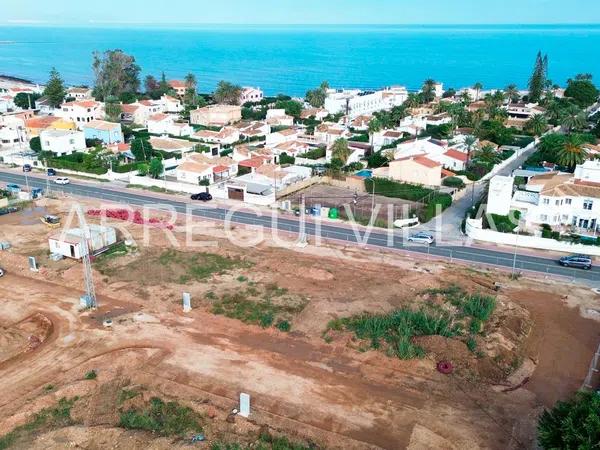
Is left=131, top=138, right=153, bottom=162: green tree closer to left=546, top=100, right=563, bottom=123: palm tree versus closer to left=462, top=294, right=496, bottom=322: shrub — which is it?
left=462, top=294, right=496, bottom=322: shrub

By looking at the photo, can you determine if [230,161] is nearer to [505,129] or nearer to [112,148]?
[112,148]

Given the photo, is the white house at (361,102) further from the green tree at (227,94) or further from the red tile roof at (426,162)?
the red tile roof at (426,162)

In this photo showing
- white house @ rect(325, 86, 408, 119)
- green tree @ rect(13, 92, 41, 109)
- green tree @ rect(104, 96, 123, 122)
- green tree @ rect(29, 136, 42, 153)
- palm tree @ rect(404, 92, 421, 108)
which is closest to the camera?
green tree @ rect(29, 136, 42, 153)

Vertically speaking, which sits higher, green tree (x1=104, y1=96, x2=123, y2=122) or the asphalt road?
green tree (x1=104, y1=96, x2=123, y2=122)

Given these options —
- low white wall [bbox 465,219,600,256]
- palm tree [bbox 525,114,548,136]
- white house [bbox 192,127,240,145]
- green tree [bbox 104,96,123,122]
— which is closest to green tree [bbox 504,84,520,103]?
palm tree [bbox 525,114,548,136]

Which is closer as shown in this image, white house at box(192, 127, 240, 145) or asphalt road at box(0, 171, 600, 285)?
asphalt road at box(0, 171, 600, 285)

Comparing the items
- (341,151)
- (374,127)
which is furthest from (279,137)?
(341,151)

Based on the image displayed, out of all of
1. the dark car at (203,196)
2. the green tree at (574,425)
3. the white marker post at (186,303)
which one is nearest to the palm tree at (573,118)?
the dark car at (203,196)
